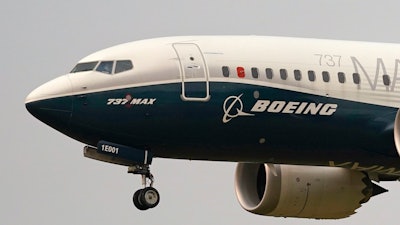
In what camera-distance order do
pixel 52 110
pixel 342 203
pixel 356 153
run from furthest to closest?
pixel 342 203
pixel 356 153
pixel 52 110

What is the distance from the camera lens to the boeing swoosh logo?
50438 millimetres

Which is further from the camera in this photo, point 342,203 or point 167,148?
point 342,203

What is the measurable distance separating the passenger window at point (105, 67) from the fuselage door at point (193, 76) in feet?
5.89

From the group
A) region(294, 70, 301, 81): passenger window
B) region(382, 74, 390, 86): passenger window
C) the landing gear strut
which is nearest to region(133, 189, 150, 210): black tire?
the landing gear strut

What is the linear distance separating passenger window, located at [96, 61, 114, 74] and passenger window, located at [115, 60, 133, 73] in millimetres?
158

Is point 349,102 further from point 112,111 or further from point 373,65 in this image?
point 112,111

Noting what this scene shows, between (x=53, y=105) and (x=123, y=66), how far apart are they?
2278 mm

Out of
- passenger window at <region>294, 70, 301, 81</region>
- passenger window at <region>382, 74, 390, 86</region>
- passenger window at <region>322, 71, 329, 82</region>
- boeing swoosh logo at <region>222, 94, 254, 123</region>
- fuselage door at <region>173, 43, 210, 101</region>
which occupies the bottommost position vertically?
boeing swoosh logo at <region>222, 94, 254, 123</region>

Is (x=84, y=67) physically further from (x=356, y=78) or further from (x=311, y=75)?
(x=356, y=78)

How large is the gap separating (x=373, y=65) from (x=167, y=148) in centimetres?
669

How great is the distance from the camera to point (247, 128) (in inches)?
2004

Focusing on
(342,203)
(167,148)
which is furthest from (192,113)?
(342,203)

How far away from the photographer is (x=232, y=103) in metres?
50.5

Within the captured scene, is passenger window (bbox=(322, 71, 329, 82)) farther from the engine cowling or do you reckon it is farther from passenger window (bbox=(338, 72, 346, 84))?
the engine cowling
